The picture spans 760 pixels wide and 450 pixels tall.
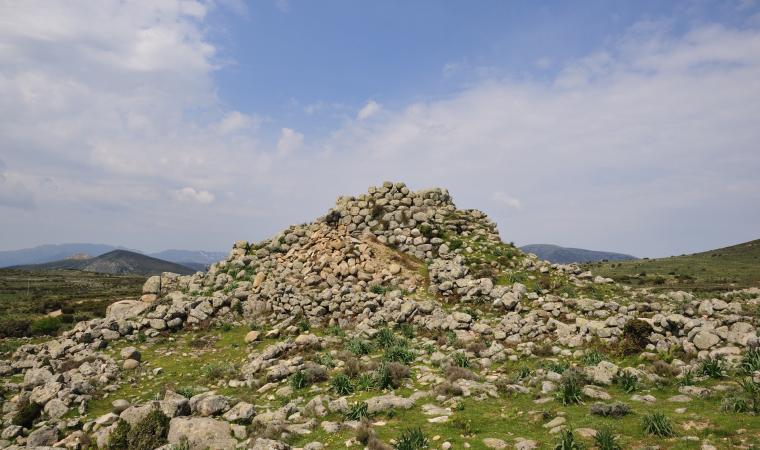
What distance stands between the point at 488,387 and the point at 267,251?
2165cm

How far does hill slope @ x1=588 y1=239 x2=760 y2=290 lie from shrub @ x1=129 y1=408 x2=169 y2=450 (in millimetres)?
74768

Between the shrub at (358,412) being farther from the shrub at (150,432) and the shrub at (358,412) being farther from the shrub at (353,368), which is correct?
the shrub at (150,432)

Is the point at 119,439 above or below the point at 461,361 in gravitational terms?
below

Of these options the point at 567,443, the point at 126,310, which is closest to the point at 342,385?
the point at 567,443

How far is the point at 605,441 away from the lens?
9695 millimetres

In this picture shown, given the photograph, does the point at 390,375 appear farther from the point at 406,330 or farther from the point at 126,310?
the point at 126,310

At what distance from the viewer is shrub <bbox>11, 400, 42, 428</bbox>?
1518 cm

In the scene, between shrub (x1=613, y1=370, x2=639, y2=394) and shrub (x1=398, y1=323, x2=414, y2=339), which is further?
shrub (x1=398, y1=323, x2=414, y2=339)

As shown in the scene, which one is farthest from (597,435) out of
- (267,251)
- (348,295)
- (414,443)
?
(267,251)

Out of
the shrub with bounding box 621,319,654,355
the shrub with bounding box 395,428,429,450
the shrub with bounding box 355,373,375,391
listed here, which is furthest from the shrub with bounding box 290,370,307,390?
the shrub with bounding box 621,319,654,355

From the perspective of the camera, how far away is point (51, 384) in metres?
16.9

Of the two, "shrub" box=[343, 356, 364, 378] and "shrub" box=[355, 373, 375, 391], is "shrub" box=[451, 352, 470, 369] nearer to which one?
"shrub" box=[355, 373, 375, 391]

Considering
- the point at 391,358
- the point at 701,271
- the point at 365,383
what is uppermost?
the point at 701,271

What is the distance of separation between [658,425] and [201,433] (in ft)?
39.1
